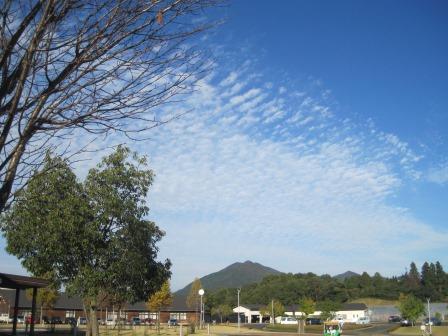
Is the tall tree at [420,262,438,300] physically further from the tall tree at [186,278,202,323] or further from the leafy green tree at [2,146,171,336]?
the leafy green tree at [2,146,171,336]

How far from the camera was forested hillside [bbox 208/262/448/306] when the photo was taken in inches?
5005

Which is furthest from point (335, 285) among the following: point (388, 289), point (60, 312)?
point (60, 312)

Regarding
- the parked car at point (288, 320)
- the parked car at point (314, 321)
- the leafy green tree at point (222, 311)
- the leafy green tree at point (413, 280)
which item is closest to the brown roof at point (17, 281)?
the parked car at point (314, 321)

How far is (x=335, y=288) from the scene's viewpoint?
441ft

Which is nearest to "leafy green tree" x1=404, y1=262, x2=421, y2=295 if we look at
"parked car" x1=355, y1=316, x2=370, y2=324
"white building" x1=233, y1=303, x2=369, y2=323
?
"white building" x1=233, y1=303, x2=369, y2=323

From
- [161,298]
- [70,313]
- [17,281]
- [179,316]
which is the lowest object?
[179,316]

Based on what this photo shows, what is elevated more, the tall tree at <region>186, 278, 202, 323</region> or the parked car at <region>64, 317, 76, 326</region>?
the tall tree at <region>186, 278, 202, 323</region>

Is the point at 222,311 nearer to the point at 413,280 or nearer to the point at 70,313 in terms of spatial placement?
Result: the point at 70,313

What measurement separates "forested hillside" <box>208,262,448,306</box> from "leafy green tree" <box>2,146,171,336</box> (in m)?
92.7

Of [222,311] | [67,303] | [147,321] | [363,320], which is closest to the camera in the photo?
[67,303]

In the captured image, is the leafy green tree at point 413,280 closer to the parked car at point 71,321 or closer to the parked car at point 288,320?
the parked car at point 288,320

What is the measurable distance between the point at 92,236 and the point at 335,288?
11978cm

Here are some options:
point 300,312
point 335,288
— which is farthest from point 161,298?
point 335,288

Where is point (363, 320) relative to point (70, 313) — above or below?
below
